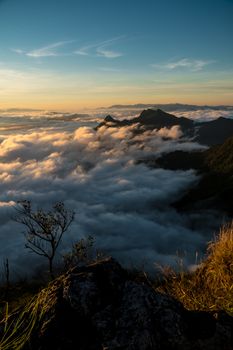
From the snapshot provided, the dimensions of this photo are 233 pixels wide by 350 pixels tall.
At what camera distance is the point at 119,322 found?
505cm

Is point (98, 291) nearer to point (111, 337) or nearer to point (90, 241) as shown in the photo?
point (111, 337)

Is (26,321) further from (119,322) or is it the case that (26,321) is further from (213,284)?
(213,284)

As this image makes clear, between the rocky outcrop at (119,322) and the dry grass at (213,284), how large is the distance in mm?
912

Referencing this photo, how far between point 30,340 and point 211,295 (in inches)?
132

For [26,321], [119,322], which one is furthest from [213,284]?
[26,321]

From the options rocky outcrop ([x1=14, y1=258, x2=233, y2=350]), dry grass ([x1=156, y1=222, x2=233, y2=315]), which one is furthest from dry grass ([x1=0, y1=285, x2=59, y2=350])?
dry grass ([x1=156, y1=222, x2=233, y2=315])

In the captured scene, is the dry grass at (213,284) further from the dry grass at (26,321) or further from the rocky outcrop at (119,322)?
the dry grass at (26,321)

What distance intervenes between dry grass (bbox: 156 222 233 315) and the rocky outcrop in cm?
91

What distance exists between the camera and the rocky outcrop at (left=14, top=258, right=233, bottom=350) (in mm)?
4879

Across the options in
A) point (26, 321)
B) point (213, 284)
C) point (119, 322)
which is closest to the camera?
point (119, 322)

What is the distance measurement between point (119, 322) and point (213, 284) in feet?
12.8

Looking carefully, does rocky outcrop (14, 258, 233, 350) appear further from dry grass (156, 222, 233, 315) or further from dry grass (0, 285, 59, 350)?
dry grass (156, 222, 233, 315)

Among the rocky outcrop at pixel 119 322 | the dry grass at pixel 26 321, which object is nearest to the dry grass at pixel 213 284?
the rocky outcrop at pixel 119 322

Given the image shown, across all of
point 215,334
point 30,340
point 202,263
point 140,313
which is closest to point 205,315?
point 215,334
